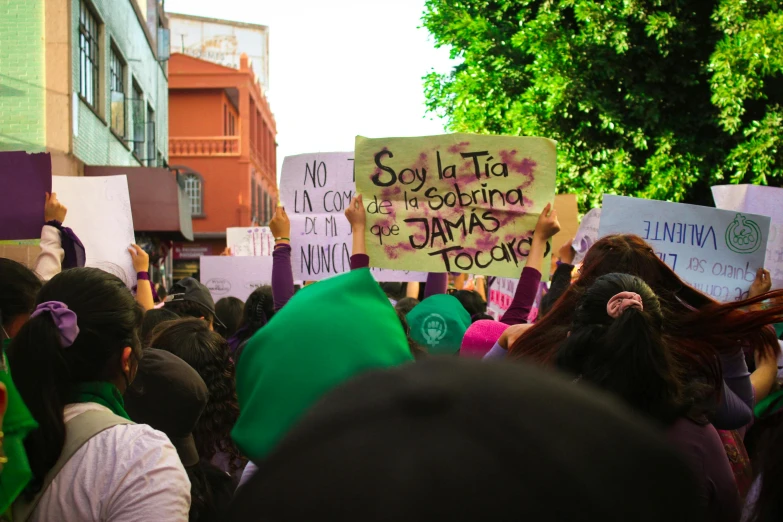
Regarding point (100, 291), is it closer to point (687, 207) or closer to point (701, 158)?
point (687, 207)

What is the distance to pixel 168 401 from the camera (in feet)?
9.67

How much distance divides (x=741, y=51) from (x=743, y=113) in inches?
41.8

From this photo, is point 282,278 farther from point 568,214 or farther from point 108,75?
point 108,75

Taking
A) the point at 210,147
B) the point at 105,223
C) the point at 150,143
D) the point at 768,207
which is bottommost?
the point at 105,223

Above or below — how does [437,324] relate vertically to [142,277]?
below

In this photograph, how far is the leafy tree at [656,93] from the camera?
12.4 meters

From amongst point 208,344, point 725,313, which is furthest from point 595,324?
point 208,344

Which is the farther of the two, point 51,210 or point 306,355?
point 51,210

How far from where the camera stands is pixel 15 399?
6.35 feet

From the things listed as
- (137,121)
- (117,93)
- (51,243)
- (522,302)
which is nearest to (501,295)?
(522,302)

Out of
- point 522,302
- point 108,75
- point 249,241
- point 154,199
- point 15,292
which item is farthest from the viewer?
point 108,75

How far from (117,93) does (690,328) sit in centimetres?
1714

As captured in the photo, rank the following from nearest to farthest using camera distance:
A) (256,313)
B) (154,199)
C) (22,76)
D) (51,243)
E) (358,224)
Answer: (358,224) < (51,243) < (256,313) < (22,76) < (154,199)

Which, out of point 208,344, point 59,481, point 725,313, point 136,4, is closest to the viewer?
point 59,481
